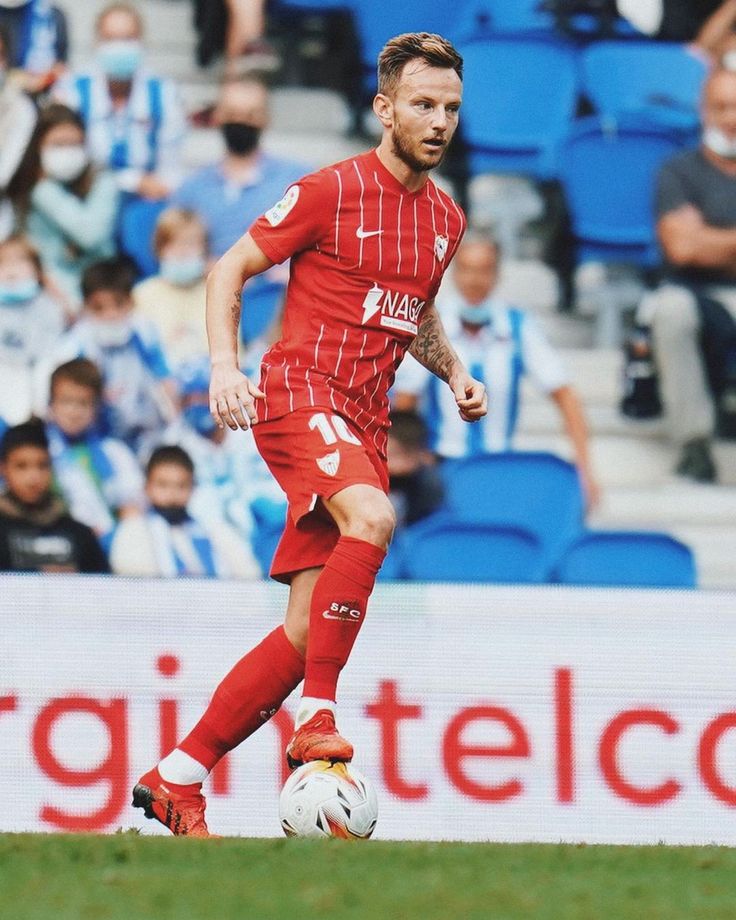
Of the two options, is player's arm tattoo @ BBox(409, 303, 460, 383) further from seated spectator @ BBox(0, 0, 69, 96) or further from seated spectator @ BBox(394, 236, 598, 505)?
seated spectator @ BBox(0, 0, 69, 96)

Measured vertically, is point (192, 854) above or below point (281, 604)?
above

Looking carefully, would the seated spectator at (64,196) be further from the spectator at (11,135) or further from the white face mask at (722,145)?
the white face mask at (722,145)

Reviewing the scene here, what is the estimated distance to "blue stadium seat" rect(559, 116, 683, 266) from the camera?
860cm

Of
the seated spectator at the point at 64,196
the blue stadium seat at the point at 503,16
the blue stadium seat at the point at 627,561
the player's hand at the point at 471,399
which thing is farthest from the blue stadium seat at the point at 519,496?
the player's hand at the point at 471,399

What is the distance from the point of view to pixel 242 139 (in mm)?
8195

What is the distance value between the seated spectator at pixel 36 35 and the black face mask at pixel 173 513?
224 centimetres

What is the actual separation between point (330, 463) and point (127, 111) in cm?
446

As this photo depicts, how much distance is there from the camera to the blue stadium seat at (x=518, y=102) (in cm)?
877

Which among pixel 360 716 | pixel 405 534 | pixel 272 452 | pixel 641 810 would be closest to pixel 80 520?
pixel 405 534

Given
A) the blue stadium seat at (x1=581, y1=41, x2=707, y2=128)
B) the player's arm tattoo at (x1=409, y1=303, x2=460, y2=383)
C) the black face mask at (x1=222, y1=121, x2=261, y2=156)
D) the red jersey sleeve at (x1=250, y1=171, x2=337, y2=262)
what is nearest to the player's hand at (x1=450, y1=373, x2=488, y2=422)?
the player's arm tattoo at (x1=409, y1=303, x2=460, y2=383)

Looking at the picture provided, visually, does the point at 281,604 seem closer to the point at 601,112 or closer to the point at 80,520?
the point at 80,520

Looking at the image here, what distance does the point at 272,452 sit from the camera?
4344 millimetres

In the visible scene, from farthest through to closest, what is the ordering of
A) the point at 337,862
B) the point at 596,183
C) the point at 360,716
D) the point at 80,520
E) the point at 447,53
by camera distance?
the point at 596,183
the point at 80,520
the point at 360,716
the point at 447,53
the point at 337,862

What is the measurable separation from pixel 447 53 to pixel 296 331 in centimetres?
74
